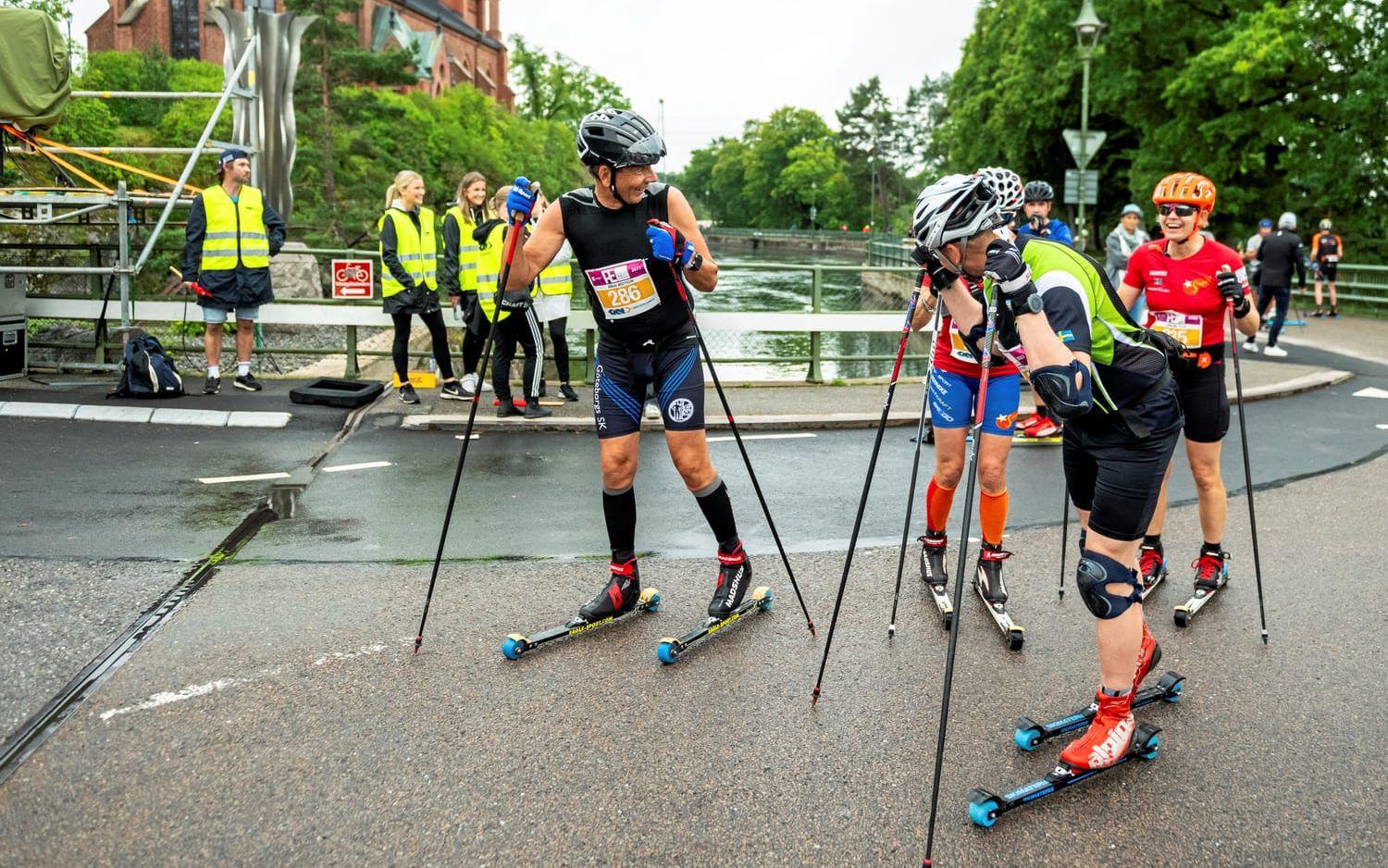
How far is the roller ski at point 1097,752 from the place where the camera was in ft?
12.0

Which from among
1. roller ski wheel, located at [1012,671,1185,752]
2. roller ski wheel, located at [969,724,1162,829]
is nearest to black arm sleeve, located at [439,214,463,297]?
roller ski wheel, located at [1012,671,1185,752]

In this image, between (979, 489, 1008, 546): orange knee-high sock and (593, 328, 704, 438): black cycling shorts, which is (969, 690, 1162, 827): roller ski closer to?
(979, 489, 1008, 546): orange knee-high sock

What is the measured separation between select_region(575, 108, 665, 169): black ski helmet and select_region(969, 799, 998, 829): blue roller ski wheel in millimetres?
2741

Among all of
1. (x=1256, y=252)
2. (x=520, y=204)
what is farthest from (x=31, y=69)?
(x=1256, y=252)

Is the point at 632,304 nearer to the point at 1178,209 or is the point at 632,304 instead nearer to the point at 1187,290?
the point at 1178,209

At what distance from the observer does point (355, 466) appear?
342 inches

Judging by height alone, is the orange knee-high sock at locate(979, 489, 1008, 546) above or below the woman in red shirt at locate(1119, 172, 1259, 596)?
below

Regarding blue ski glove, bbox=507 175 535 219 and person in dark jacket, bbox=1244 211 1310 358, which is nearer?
blue ski glove, bbox=507 175 535 219

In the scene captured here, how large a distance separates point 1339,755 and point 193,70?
5387 cm

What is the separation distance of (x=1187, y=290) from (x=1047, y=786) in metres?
3.09

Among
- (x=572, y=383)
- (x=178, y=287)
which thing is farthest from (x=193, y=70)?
(x=572, y=383)

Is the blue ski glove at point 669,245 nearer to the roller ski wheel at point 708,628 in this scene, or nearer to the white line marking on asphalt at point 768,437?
the roller ski wheel at point 708,628

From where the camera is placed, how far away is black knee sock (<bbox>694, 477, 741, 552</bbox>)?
17.7ft

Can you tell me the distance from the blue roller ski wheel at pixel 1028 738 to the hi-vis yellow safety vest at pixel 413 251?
8409 millimetres
